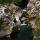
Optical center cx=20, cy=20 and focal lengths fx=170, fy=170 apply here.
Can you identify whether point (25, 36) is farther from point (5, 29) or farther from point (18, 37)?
point (5, 29)

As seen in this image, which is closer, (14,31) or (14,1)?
(14,31)

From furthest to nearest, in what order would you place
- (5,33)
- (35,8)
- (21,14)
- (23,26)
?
(21,14) < (23,26) < (35,8) < (5,33)

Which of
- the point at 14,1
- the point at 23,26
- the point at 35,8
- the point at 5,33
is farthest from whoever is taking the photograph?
the point at 14,1

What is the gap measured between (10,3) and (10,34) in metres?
3.72

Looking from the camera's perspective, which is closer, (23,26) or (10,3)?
(23,26)

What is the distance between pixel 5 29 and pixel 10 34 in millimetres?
372

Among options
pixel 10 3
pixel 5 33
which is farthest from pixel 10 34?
pixel 10 3

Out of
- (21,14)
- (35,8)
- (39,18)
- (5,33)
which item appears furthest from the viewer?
(21,14)

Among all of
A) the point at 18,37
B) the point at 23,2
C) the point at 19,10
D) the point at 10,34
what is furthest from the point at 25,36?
the point at 23,2

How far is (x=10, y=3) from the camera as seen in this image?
10789 millimetres

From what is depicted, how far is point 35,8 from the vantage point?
786 cm

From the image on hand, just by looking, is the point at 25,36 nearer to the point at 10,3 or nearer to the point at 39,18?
the point at 39,18

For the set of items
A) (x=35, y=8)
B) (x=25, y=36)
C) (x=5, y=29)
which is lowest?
(x=25, y=36)

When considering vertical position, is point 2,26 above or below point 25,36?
above
